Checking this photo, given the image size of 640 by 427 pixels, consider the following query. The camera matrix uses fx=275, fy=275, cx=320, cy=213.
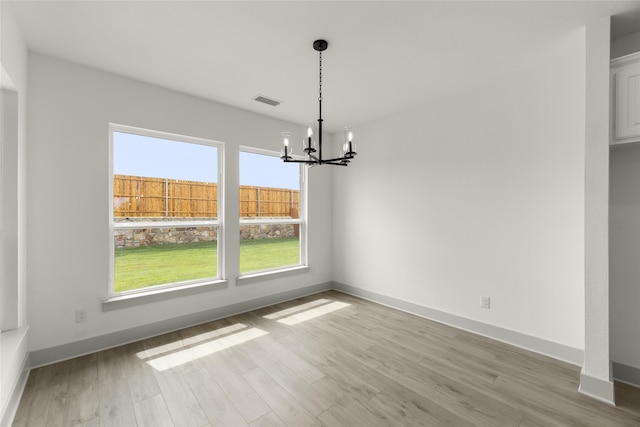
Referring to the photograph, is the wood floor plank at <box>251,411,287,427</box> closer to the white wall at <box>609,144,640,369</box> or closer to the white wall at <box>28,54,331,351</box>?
→ the white wall at <box>28,54,331,351</box>

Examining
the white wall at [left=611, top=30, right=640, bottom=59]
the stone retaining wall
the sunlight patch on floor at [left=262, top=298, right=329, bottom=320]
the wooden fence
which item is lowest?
the sunlight patch on floor at [left=262, top=298, right=329, bottom=320]

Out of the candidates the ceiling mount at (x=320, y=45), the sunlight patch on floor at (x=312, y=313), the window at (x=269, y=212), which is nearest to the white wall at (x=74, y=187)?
the window at (x=269, y=212)

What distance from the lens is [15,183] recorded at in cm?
209

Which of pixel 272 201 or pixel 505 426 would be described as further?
pixel 272 201

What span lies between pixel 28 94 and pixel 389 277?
4.37 metres

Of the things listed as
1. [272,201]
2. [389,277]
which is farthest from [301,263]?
[389,277]

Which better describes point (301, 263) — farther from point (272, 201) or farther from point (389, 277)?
point (389, 277)

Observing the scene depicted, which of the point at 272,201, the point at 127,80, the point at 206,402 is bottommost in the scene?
the point at 206,402

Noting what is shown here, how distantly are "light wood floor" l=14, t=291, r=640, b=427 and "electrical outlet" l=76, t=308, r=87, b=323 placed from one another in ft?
1.15

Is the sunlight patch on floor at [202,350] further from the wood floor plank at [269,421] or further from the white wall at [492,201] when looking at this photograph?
the white wall at [492,201]

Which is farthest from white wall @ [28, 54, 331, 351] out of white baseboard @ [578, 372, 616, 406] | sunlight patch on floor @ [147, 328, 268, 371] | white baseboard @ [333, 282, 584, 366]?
white baseboard @ [578, 372, 616, 406]

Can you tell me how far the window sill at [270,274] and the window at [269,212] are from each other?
0.10 metres

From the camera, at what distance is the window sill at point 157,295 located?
2.78 metres

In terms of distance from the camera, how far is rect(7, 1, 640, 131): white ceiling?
191 centimetres
